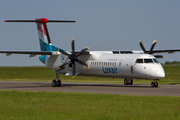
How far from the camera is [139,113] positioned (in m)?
13.0

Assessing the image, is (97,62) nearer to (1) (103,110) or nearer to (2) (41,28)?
(2) (41,28)

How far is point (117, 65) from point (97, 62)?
3175 mm

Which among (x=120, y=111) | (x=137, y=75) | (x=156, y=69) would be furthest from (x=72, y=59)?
(x=120, y=111)

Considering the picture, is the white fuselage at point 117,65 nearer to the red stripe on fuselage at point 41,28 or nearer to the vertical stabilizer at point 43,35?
the vertical stabilizer at point 43,35

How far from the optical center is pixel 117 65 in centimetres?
2988

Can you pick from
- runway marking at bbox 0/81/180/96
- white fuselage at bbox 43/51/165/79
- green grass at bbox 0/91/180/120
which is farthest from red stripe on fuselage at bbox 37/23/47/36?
green grass at bbox 0/91/180/120

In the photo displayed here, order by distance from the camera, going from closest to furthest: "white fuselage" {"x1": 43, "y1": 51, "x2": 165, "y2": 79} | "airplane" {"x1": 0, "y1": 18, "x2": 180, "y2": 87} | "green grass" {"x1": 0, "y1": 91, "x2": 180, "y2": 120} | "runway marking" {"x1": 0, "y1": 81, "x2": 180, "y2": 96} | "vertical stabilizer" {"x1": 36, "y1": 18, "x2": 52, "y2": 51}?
"green grass" {"x1": 0, "y1": 91, "x2": 180, "y2": 120} < "runway marking" {"x1": 0, "y1": 81, "x2": 180, "y2": 96} < "white fuselage" {"x1": 43, "y1": 51, "x2": 165, "y2": 79} < "airplane" {"x1": 0, "y1": 18, "x2": 180, "y2": 87} < "vertical stabilizer" {"x1": 36, "y1": 18, "x2": 52, "y2": 51}

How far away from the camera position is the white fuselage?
27286mm

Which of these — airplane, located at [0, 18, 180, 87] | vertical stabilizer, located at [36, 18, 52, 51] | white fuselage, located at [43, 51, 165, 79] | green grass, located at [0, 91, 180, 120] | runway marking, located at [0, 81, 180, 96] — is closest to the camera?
green grass, located at [0, 91, 180, 120]

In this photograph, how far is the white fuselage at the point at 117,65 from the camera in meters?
27.3

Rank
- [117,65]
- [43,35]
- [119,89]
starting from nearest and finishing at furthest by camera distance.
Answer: [119,89] → [117,65] → [43,35]

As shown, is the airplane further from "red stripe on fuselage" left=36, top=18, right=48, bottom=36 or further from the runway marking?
the runway marking

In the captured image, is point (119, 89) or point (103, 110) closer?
point (103, 110)

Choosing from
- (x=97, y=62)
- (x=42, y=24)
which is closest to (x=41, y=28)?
(x=42, y=24)
